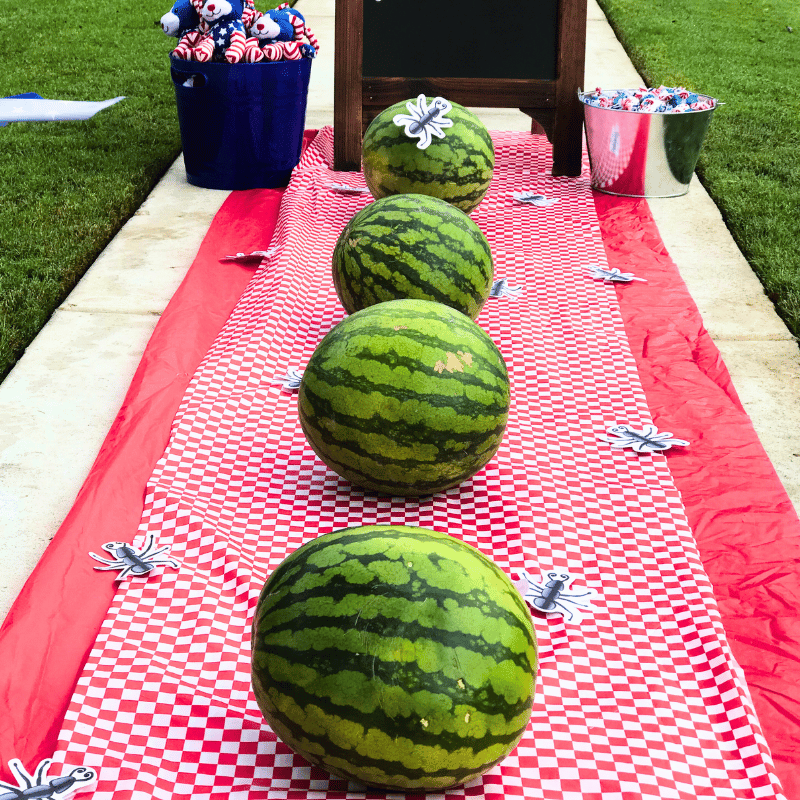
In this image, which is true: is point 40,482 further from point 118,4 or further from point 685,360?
point 118,4

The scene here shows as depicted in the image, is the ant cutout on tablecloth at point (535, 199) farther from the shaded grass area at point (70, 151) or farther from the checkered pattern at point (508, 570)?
the shaded grass area at point (70, 151)

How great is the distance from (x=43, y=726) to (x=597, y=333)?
6.76 feet

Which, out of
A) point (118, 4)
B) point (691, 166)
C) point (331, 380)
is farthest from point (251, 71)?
point (118, 4)

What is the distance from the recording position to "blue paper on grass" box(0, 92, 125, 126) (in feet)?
19.3

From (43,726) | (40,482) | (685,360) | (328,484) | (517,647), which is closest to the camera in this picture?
(517,647)

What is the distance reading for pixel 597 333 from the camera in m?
3.09

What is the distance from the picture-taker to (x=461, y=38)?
4820mm

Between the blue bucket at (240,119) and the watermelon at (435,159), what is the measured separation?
3.56ft

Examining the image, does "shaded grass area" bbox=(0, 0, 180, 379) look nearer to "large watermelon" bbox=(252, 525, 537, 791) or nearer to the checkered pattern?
the checkered pattern

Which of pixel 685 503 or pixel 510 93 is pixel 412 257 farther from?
pixel 510 93

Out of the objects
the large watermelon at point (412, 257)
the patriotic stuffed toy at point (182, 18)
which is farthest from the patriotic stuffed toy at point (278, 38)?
the large watermelon at point (412, 257)

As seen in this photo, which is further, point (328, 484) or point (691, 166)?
point (691, 166)

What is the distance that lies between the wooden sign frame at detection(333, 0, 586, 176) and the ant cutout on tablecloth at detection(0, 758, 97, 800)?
3.85 metres

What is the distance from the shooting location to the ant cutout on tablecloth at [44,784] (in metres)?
1.47
